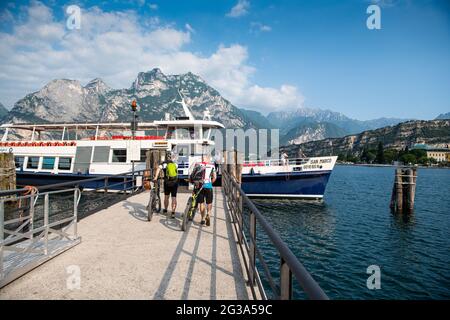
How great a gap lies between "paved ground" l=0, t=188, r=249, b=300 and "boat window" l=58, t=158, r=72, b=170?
718 inches

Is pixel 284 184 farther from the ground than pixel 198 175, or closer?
closer

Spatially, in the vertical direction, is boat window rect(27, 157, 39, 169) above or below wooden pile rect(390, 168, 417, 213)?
above

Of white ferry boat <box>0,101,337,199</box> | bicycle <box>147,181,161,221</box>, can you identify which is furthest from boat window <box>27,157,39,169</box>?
bicycle <box>147,181,161,221</box>

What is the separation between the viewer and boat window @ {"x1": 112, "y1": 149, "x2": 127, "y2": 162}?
72.6 feet

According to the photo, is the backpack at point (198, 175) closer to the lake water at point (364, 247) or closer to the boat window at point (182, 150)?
the lake water at point (364, 247)

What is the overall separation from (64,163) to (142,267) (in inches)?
875

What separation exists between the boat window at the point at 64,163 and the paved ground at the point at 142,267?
59.9 feet

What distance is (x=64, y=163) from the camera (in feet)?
75.8

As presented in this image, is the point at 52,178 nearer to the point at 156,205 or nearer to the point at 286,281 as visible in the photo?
the point at 156,205

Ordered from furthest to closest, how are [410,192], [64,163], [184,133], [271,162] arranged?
1. [64,163]
2. [271,162]
3. [184,133]
4. [410,192]

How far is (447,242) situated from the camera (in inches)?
551

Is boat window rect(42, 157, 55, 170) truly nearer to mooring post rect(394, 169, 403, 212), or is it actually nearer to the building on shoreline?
mooring post rect(394, 169, 403, 212)

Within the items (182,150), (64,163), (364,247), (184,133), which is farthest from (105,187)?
(64,163)
